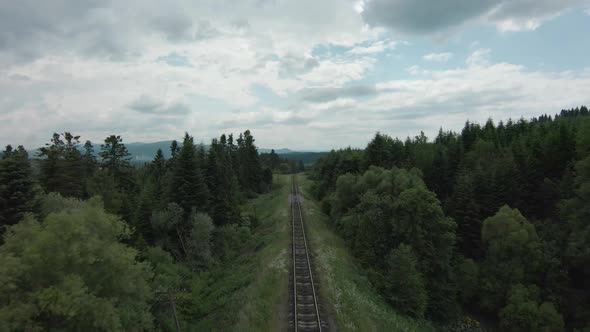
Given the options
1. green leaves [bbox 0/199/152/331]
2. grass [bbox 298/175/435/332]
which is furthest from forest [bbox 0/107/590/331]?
grass [bbox 298/175/435/332]

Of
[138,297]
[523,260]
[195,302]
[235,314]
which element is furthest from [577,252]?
[138,297]

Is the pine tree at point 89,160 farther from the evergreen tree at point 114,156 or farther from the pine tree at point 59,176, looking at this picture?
the pine tree at point 59,176

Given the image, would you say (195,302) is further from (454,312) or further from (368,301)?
(454,312)

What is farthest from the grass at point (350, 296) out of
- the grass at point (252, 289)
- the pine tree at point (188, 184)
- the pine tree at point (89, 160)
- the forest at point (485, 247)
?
the pine tree at point (89, 160)

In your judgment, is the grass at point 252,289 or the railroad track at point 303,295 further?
the grass at point 252,289

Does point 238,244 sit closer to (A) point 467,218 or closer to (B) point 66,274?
(B) point 66,274

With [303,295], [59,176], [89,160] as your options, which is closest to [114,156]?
[89,160]
